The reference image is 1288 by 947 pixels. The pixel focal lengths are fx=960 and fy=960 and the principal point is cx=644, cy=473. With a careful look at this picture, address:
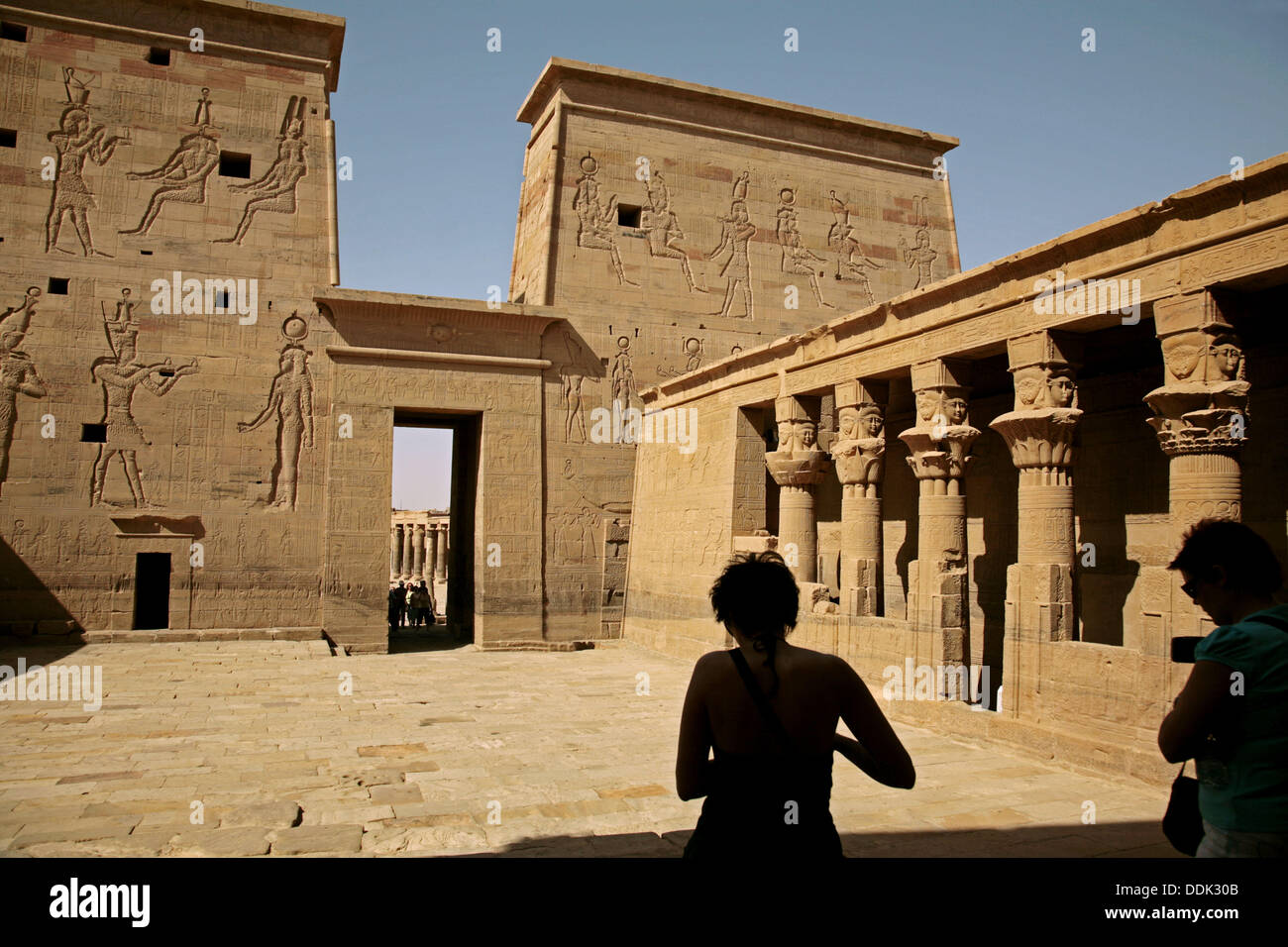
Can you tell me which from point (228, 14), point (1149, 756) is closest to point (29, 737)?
point (1149, 756)

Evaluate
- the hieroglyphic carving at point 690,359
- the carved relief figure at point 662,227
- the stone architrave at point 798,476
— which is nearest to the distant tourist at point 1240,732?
the stone architrave at point 798,476

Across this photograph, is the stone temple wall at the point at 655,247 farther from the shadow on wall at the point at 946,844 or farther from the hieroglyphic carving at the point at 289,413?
the shadow on wall at the point at 946,844

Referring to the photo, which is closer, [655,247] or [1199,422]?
[1199,422]

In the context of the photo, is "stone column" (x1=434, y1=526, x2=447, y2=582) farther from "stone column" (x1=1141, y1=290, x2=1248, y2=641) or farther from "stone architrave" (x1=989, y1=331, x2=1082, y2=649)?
"stone column" (x1=1141, y1=290, x2=1248, y2=641)

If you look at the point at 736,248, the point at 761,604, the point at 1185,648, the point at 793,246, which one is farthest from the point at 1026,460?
the point at 793,246

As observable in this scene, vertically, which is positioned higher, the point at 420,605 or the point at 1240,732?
the point at 1240,732

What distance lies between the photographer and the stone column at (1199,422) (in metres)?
6.66

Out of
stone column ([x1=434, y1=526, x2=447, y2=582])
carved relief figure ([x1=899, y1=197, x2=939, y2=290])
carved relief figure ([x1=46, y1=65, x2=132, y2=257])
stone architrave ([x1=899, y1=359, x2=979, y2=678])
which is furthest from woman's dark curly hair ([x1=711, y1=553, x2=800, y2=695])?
stone column ([x1=434, y1=526, x2=447, y2=582])

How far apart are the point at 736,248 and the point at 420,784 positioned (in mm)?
13125

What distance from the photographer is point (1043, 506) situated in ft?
26.7

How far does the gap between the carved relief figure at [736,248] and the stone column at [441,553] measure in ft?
55.2

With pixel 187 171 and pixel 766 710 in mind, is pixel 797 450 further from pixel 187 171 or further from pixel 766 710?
pixel 187 171

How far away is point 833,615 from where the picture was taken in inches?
419

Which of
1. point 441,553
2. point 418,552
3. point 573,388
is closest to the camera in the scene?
point 573,388
